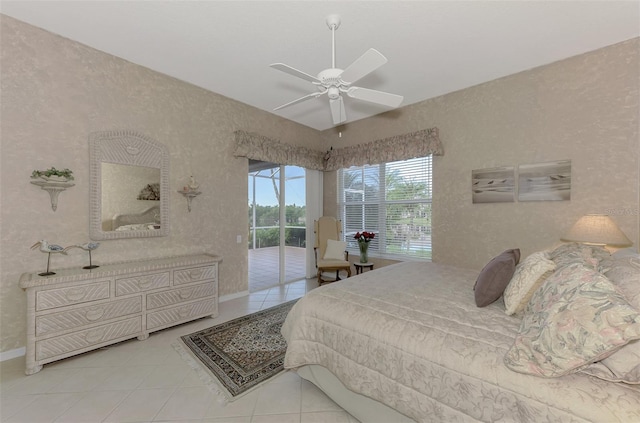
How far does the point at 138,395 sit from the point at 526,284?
107 inches

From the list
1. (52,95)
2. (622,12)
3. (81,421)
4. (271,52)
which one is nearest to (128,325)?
(81,421)

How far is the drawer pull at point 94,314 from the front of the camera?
91.7 inches

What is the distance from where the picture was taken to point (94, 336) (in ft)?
7.74

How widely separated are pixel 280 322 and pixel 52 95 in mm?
3257

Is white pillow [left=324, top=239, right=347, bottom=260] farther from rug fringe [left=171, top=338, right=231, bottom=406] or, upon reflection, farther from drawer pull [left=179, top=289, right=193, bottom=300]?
rug fringe [left=171, top=338, right=231, bottom=406]

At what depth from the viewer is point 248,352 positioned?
2.43 meters

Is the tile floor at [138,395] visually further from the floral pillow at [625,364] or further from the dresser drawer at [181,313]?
the floral pillow at [625,364]

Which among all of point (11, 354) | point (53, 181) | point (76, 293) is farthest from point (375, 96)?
point (11, 354)

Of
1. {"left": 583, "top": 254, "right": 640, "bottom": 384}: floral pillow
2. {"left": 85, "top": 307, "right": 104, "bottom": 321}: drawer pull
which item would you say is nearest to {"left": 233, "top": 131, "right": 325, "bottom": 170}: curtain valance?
{"left": 85, "top": 307, "right": 104, "bottom": 321}: drawer pull

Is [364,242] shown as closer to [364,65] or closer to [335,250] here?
[335,250]

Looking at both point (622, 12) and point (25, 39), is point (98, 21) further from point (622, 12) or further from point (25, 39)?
point (622, 12)

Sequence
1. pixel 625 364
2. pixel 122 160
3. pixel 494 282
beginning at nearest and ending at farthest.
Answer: pixel 625 364 → pixel 494 282 → pixel 122 160

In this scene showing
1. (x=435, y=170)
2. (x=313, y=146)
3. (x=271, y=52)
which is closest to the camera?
(x=271, y=52)

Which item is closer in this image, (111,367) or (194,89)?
(111,367)
